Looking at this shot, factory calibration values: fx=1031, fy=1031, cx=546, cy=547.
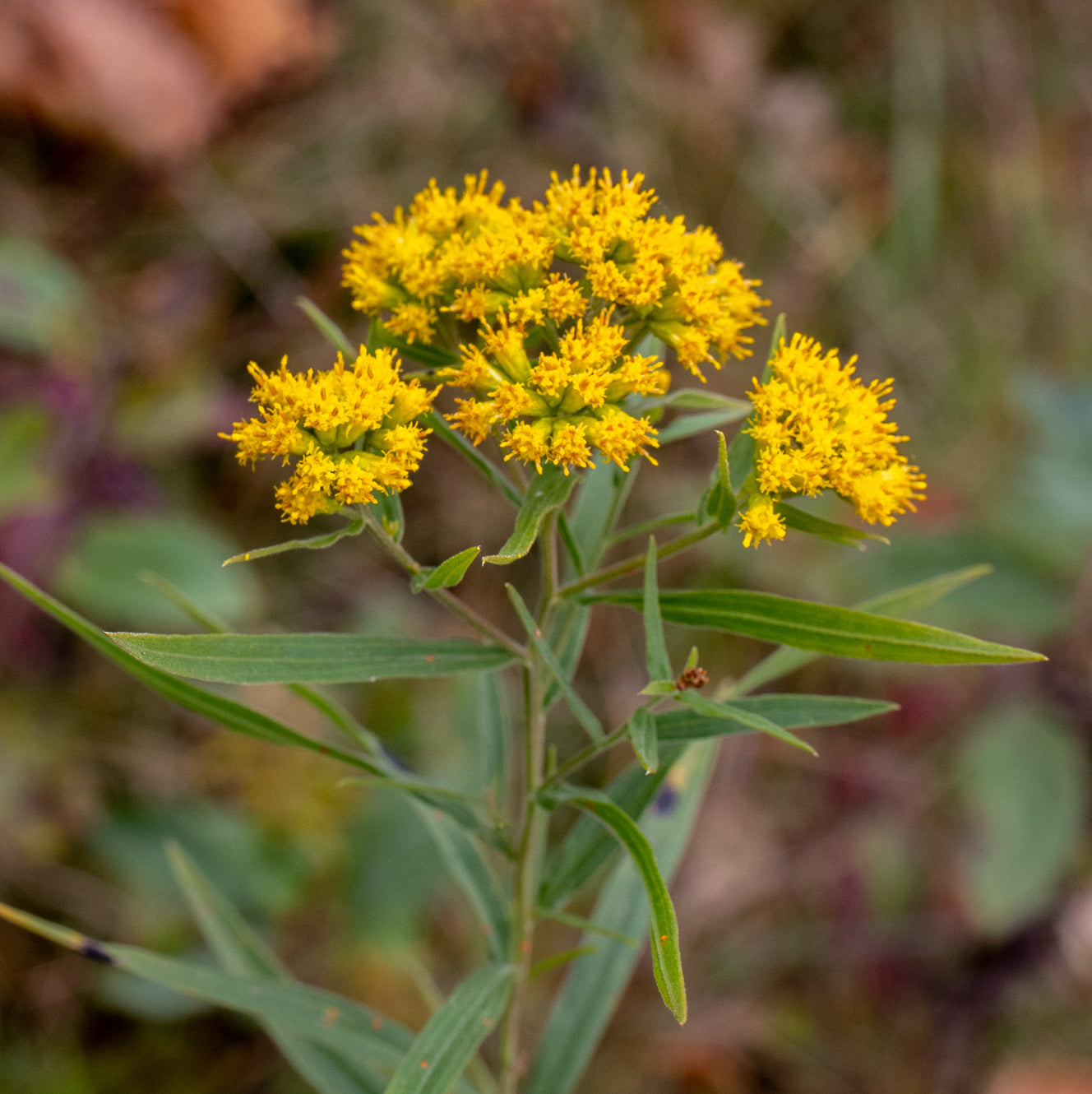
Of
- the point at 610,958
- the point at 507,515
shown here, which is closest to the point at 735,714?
the point at 610,958

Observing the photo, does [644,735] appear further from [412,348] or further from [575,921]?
[412,348]

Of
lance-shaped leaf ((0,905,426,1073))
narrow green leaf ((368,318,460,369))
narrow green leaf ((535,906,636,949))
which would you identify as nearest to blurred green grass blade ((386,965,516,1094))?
narrow green leaf ((535,906,636,949))

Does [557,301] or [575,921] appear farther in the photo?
[575,921]

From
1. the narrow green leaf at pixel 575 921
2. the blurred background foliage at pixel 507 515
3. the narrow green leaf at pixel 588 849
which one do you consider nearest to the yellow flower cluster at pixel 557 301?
the narrow green leaf at pixel 588 849

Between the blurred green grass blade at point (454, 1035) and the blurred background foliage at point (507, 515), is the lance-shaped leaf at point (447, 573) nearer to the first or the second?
the blurred green grass blade at point (454, 1035)

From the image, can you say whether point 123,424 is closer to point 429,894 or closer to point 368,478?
point 429,894

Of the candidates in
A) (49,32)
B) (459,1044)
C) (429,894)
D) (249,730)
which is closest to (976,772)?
(429,894)

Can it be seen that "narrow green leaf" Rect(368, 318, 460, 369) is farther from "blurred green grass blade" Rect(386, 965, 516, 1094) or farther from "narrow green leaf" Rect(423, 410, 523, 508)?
"blurred green grass blade" Rect(386, 965, 516, 1094)
